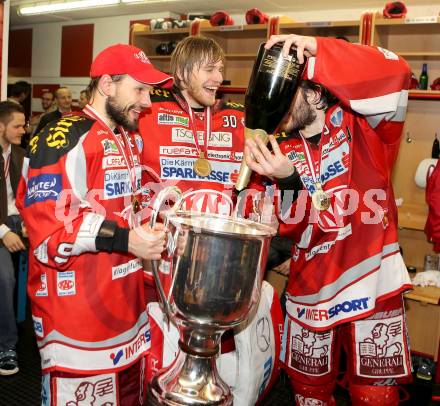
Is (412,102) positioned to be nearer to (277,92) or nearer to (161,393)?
(277,92)

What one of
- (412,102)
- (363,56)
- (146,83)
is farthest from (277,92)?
(412,102)

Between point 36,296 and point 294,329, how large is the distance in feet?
2.85

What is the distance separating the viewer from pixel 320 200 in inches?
68.2

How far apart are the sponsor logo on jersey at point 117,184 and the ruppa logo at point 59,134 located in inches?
6.0

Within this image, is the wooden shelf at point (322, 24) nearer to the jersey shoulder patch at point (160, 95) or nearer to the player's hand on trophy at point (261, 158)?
the jersey shoulder patch at point (160, 95)

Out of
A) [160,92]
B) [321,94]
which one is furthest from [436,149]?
[160,92]

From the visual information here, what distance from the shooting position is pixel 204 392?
0.94m

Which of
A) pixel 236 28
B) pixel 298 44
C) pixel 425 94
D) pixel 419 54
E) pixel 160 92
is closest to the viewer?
pixel 298 44

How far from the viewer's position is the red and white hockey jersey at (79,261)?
152cm

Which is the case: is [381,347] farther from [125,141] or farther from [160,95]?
[160,95]

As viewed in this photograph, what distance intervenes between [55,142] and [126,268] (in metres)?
0.42

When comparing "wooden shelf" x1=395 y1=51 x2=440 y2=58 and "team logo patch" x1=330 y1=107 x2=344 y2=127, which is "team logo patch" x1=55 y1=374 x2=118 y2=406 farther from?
"wooden shelf" x1=395 y1=51 x2=440 y2=58

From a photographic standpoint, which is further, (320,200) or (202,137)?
(202,137)

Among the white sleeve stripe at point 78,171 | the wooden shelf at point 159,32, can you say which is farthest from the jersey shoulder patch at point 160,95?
the wooden shelf at point 159,32
